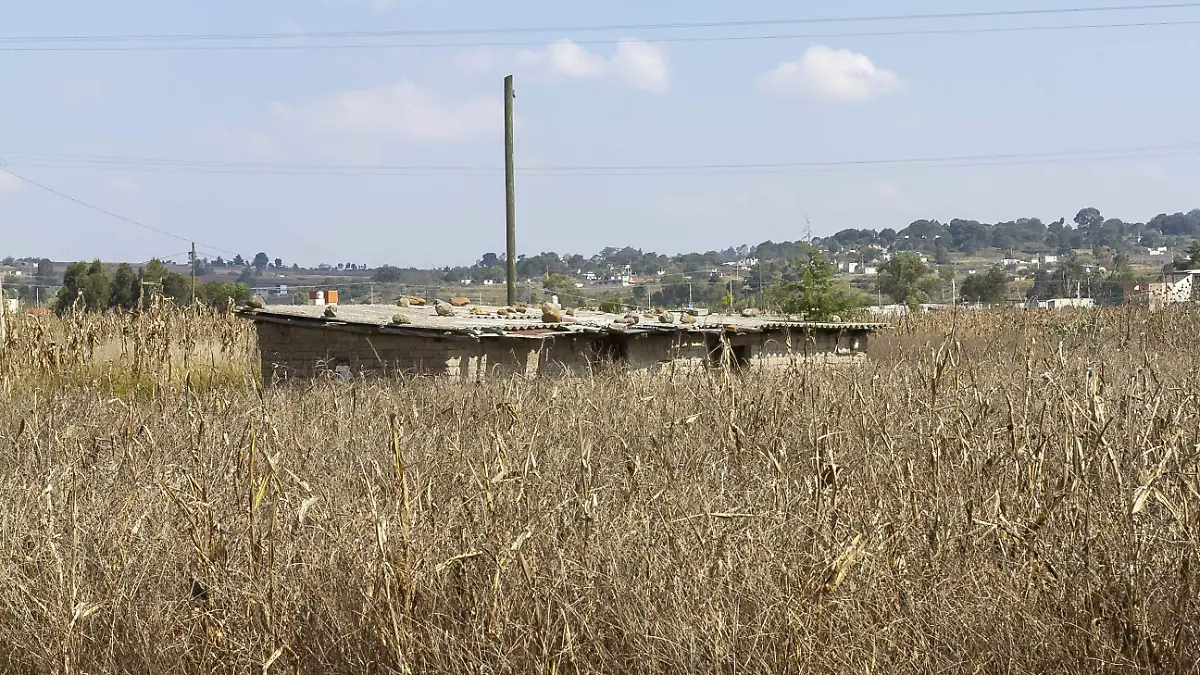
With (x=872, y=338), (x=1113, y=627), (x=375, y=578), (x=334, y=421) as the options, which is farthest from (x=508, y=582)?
(x=872, y=338)

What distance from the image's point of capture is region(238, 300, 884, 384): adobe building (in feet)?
43.5

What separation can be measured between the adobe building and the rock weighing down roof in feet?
0.04

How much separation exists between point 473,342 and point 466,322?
3.10ft

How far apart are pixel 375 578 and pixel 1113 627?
2.56 m

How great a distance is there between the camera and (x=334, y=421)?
8914 millimetres

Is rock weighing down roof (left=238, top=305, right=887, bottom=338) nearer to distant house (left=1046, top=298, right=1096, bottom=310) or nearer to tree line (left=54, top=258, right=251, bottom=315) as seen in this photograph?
distant house (left=1046, top=298, right=1096, bottom=310)

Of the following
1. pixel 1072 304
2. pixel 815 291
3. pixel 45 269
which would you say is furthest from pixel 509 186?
pixel 45 269

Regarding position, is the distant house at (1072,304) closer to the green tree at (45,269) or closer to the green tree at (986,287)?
the green tree at (986,287)

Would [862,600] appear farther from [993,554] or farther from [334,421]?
[334,421]

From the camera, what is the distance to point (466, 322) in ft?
46.6

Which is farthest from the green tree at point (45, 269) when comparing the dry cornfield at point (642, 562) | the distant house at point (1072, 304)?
the dry cornfield at point (642, 562)

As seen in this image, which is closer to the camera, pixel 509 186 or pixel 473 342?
pixel 473 342

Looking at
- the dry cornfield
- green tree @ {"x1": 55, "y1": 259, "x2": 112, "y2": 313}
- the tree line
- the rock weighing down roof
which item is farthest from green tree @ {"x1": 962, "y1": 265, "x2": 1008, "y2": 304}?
the dry cornfield

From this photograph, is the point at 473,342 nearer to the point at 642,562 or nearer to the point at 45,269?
the point at 642,562
